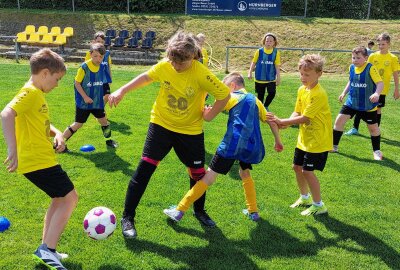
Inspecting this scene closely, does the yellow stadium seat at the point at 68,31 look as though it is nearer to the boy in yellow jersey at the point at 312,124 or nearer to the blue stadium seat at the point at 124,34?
the blue stadium seat at the point at 124,34

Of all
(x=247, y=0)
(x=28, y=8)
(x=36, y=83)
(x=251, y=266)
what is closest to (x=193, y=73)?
(x=36, y=83)

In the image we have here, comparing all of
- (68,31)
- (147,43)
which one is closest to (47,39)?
(68,31)

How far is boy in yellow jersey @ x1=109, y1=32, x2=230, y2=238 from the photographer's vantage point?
3967 millimetres

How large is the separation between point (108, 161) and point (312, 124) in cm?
328

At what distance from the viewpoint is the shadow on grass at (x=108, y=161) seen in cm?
605

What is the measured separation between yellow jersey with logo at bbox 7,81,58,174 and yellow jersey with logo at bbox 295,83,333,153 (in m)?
2.76

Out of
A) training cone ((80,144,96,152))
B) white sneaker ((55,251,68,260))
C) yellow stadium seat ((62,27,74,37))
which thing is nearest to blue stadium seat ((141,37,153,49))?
yellow stadium seat ((62,27,74,37))

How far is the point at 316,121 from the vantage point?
4.63 m

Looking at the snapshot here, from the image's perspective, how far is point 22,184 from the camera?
17.5 feet

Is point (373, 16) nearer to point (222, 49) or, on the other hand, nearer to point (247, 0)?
point (247, 0)

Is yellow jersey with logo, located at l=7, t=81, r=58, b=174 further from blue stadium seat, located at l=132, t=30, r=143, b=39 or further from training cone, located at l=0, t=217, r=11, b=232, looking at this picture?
blue stadium seat, located at l=132, t=30, r=143, b=39

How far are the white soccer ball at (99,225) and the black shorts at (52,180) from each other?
1.49 ft

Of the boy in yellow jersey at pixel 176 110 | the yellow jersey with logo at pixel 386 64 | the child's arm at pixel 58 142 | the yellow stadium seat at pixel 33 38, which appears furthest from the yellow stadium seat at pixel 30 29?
the child's arm at pixel 58 142

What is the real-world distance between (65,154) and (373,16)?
2889 centimetres
